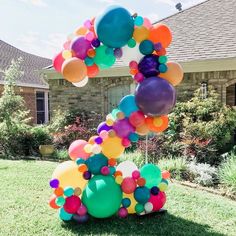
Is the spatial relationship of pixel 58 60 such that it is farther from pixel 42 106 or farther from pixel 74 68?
pixel 42 106

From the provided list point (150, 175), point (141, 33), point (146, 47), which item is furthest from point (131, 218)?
point (141, 33)

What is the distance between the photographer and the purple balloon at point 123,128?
457 centimetres

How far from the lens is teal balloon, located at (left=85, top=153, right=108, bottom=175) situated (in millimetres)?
4641

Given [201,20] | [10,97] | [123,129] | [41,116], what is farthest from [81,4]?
[41,116]

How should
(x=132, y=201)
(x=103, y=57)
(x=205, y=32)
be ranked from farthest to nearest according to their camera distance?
1. (x=205, y=32)
2. (x=132, y=201)
3. (x=103, y=57)

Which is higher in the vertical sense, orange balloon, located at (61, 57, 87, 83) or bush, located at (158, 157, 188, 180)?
orange balloon, located at (61, 57, 87, 83)

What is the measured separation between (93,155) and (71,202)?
697 millimetres

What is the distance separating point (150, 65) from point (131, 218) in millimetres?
2197

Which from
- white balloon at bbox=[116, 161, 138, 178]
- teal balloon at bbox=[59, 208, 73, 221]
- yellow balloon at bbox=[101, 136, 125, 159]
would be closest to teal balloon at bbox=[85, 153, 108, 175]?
yellow balloon at bbox=[101, 136, 125, 159]

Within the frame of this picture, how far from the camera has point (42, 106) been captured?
67.1 feet

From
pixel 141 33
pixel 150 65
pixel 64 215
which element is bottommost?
pixel 64 215

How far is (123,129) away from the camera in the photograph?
15.0ft

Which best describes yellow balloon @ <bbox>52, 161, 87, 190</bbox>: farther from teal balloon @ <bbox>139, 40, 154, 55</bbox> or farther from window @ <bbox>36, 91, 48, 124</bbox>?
window @ <bbox>36, 91, 48, 124</bbox>

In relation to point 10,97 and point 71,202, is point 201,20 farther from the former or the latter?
point 71,202
